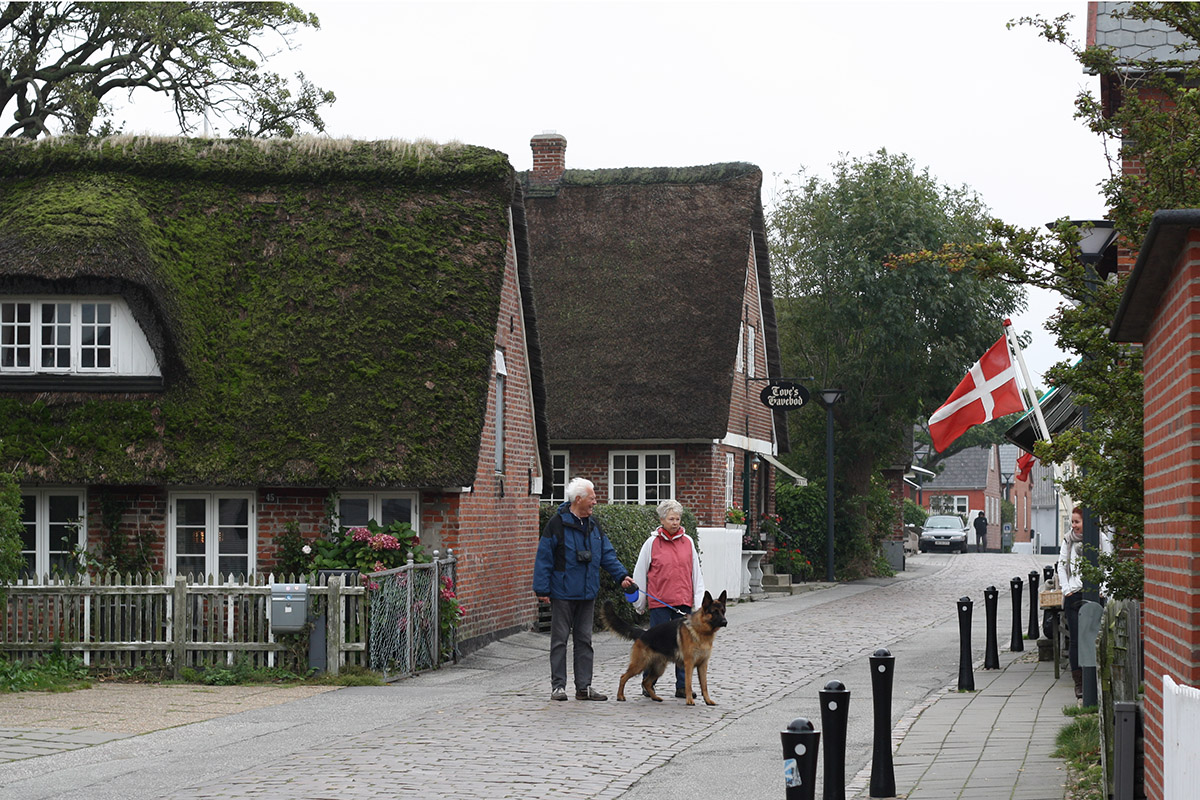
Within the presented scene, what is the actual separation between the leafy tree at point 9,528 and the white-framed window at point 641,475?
15893 mm

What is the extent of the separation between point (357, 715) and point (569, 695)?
229 centimetres

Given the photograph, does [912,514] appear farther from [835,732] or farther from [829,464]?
[835,732]

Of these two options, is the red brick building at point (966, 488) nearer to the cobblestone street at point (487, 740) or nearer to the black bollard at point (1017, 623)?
the black bollard at point (1017, 623)

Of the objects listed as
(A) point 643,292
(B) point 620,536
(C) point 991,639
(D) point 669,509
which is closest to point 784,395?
(A) point 643,292

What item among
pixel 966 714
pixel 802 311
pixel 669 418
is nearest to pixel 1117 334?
pixel 966 714

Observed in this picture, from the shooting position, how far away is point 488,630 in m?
18.1

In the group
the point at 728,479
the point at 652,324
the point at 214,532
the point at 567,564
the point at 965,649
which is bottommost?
the point at 965,649

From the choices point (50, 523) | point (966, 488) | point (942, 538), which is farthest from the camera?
point (966, 488)

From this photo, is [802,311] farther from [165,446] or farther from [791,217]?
[165,446]

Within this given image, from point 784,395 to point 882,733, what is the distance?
21468 millimetres

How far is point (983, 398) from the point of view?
14.5 m

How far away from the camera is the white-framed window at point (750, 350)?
101 feet

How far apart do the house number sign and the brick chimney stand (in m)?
6.92

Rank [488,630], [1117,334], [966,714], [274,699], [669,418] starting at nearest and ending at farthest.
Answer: [1117,334]
[966,714]
[274,699]
[488,630]
[669,418]
